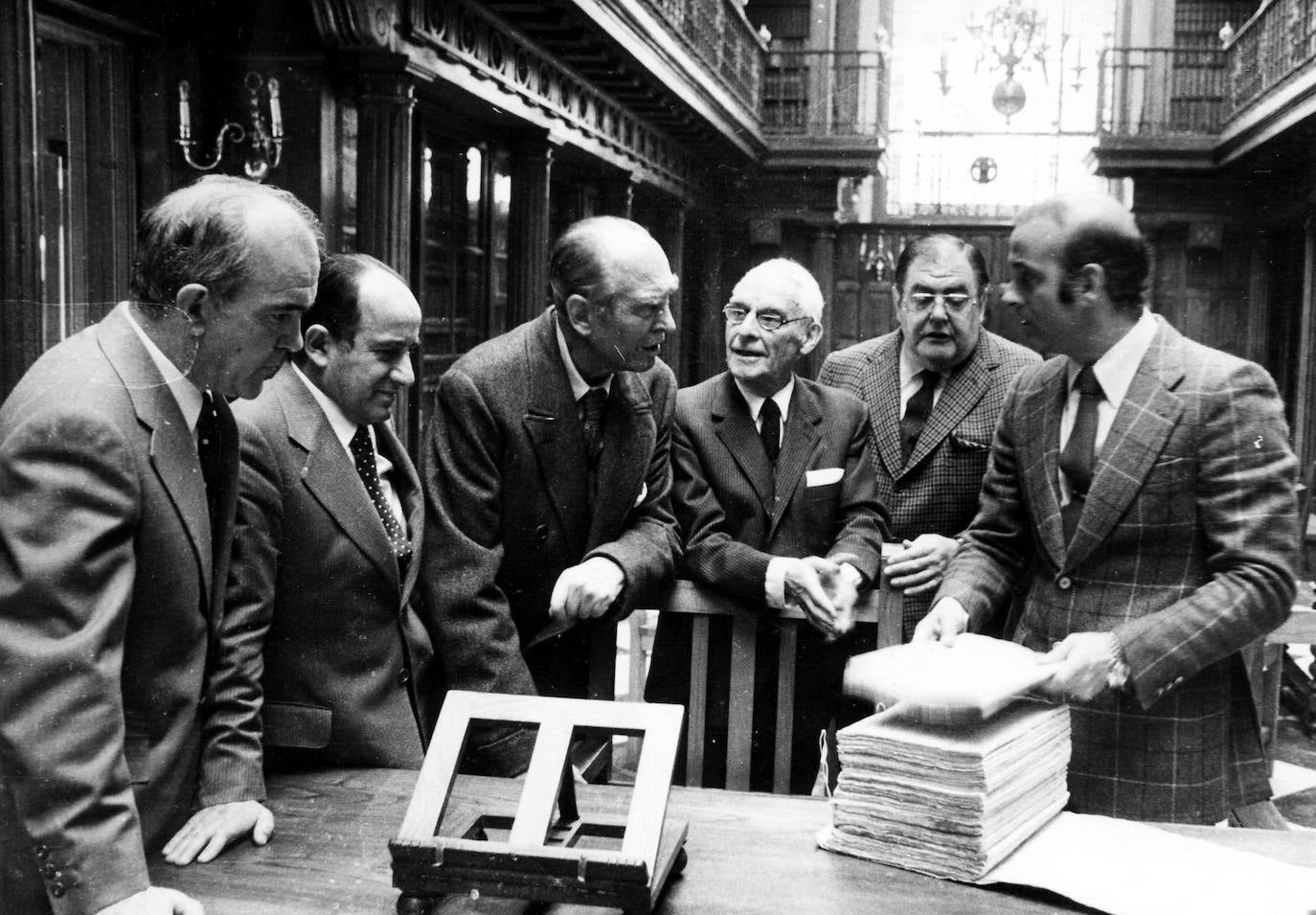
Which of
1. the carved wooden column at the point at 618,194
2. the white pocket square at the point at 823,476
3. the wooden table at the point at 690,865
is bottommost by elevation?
the wooden table at the point at 690,865

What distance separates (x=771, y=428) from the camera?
126 inches

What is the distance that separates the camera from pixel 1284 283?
14.1m

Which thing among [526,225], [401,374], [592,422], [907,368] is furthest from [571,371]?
[526,225]

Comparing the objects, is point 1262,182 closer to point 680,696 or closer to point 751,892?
point 680,696

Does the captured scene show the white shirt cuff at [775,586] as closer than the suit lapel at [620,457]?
Yes

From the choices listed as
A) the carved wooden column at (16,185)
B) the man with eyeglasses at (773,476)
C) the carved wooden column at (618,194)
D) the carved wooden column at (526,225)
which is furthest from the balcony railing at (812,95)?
the carved wooden column at (16,185)

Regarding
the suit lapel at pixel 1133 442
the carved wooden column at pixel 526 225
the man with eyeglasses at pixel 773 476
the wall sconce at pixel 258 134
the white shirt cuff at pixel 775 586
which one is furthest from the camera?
the carved wooden column at pixel 526 225

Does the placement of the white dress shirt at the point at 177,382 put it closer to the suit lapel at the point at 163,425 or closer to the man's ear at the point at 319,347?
the suit lapel at the point at 163,425

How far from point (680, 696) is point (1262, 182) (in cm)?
1311

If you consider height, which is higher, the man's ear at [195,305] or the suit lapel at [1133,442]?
the man's ear at [195,305]

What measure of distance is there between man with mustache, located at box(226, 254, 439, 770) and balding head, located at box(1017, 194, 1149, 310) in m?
1.31

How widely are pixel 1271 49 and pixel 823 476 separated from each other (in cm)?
1022

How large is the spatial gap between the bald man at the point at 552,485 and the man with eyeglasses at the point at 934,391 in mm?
833

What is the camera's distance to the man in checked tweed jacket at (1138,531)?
2254mm
